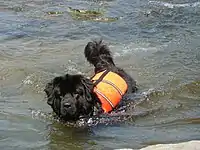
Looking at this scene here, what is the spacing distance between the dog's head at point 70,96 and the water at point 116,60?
0.82 feet

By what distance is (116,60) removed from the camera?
10156 mm

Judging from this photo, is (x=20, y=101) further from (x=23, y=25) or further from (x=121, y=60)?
(x=23, y=25)

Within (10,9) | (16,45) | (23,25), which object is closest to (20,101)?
(16,45)

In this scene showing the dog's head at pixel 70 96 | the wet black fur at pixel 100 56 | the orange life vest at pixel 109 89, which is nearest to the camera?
the dog's head at pixel 70 96

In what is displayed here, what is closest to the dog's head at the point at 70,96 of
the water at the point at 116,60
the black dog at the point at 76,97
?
the black dog at the point at 76,97

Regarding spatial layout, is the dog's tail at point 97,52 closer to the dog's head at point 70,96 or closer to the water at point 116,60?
the water at point 116,60

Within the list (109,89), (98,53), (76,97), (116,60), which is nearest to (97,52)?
(98,53)

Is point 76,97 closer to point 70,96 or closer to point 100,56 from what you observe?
point 70,96

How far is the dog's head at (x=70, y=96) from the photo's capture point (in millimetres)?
6457

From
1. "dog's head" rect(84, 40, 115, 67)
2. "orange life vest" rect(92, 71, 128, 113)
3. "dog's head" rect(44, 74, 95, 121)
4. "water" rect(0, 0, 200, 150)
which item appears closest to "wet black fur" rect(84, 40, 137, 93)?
"dog's head" rect(84, 40, 115, 67)

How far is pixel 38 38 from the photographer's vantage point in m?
11.8

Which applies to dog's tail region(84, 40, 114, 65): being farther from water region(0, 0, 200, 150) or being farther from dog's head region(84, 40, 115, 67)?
water region(0, 0, 200, 150)

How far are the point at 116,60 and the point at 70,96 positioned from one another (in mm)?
3777

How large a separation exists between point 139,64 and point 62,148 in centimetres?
436
